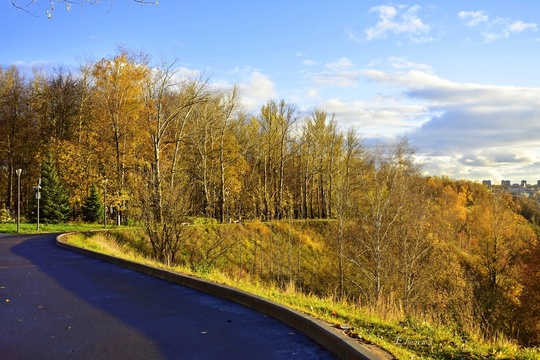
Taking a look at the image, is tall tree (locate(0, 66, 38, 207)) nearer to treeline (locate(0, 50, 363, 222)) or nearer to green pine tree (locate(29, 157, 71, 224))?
treeline (locate(0, 50, 363, 222))

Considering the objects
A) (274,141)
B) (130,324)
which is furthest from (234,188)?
(130,324)

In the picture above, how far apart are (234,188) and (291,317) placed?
45.2 meters

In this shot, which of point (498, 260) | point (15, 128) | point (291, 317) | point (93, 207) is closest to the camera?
point (291, 317)

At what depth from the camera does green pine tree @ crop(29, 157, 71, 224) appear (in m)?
38.2

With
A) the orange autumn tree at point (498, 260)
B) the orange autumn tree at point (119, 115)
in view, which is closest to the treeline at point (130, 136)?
the orange autumn tree at point (119, 115)

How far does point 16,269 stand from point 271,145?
48.8 meters

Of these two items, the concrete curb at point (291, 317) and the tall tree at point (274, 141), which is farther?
the tall tree at point (274, 141)

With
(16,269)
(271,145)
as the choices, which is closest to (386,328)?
(16,269)

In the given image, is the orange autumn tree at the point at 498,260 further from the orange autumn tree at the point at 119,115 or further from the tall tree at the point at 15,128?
the tall tree at the point at 15,128

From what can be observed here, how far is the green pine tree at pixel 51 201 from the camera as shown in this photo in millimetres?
38219

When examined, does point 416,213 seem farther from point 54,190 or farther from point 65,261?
point 54,190

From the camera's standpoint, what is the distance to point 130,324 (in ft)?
23.0

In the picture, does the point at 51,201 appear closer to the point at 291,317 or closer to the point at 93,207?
the point at 93,207

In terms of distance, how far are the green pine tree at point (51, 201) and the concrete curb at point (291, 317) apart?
29.8 metres
